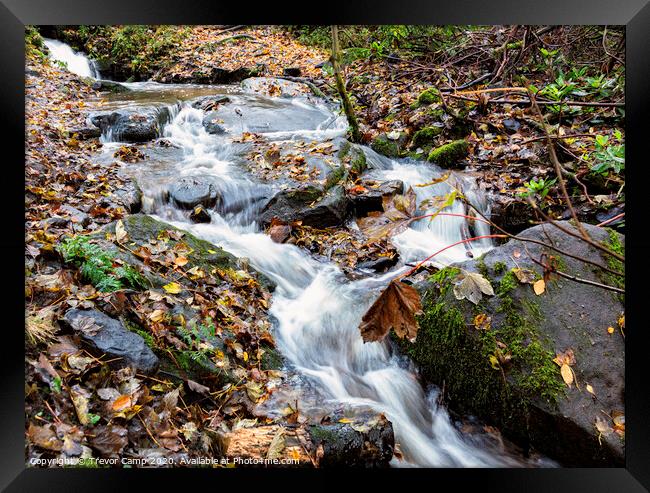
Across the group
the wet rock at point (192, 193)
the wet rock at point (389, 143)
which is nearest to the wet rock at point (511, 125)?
the wet rock at point (389, 143)

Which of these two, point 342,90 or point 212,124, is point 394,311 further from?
point 212,124

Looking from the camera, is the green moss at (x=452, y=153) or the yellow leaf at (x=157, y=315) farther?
the green moss at (x=452, y=153)

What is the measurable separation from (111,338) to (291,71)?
860 cm

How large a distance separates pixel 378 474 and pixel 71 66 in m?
10.1

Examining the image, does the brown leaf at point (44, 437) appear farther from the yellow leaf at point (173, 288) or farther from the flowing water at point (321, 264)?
the flowing water at point (321, 264)

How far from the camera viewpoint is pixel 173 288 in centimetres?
270

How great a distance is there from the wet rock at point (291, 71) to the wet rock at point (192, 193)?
558cm

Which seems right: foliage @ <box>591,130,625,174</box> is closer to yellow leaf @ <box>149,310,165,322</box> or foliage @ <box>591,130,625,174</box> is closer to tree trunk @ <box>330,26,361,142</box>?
tree trunk @ <box>330,26,361,142</box>

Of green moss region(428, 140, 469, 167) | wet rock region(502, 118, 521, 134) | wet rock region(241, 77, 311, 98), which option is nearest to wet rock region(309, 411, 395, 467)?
green moss region(428, 140, 469, 167)

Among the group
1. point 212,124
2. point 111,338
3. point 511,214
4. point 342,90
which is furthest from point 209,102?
point 111,338

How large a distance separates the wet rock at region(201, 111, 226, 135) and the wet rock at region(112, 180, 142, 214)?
2418 millimetres

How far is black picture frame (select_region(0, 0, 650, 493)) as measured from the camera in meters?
1.86

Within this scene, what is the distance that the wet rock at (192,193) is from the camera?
451 cm
